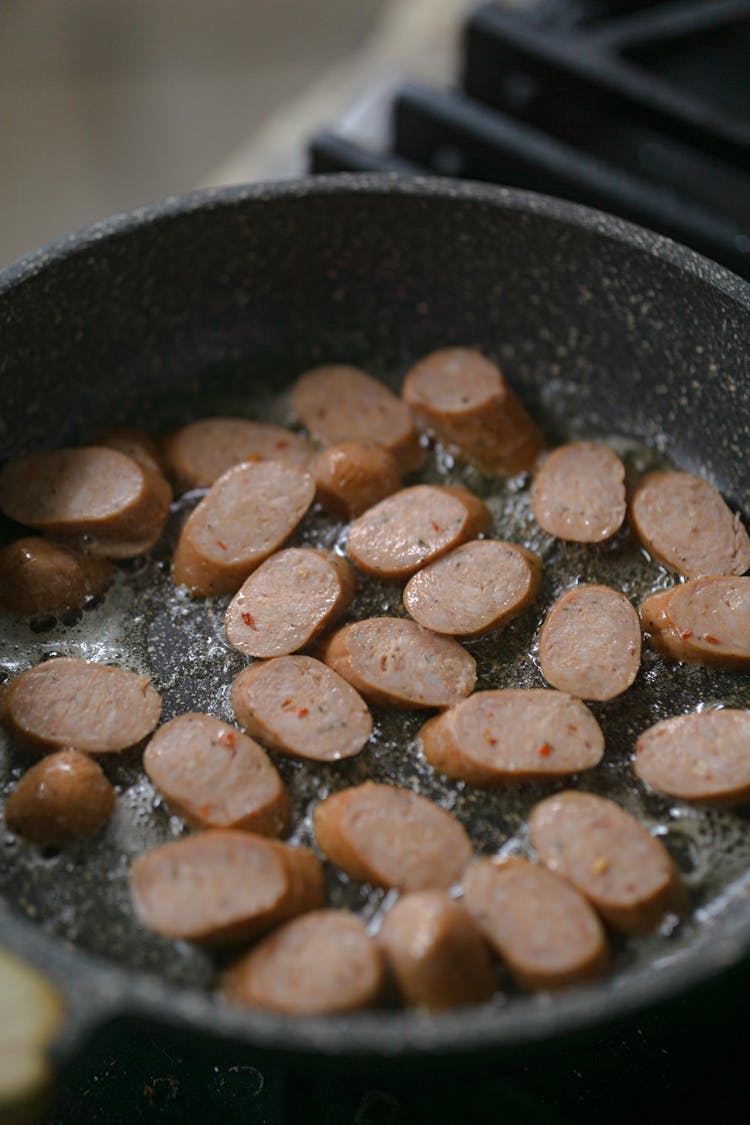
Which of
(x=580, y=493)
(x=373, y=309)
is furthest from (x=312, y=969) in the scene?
(x=373, y=309)

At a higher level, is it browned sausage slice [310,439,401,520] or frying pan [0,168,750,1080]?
frying pan [0,168,750,1080]

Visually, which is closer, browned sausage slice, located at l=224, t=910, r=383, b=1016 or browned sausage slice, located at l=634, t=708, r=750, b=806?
browned sausage slice, located at l=224, t=910, r=383, b=1016

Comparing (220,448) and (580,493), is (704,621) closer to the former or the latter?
(580,493)

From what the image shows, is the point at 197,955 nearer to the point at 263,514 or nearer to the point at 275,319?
the point at 263,514

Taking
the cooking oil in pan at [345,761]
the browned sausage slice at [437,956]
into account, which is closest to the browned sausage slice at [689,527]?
the cooking oil in pan at [345,761]

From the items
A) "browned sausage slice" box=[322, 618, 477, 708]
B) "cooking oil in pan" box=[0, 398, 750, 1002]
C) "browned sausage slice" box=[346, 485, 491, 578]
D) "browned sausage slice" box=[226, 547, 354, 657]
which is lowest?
"cooking oil in pan" box=[0, 398, 750, 1002]

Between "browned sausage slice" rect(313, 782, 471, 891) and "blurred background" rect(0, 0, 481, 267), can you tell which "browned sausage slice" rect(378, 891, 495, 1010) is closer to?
"browned sausage slice" rect(313, 782, 471, 891)

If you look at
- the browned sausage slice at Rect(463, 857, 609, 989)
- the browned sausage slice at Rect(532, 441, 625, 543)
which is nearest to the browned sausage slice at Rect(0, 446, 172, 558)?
the browned sausage slice at Rect(532, 441, 625, 543)
